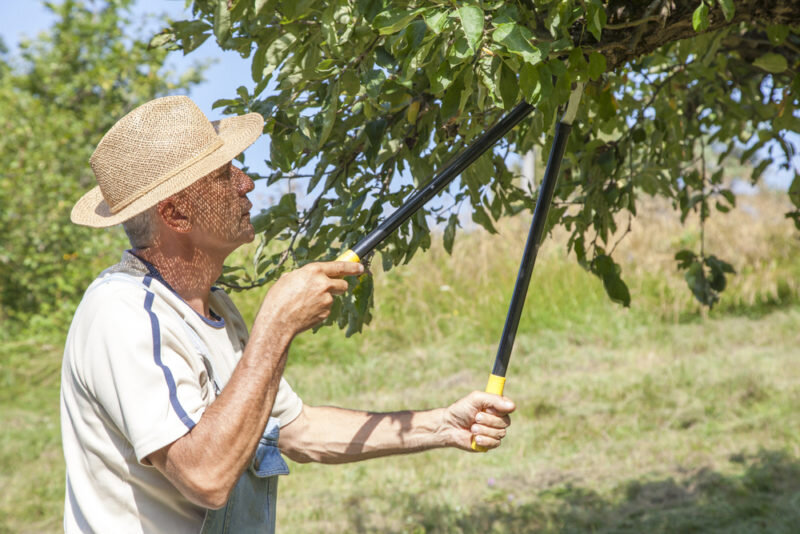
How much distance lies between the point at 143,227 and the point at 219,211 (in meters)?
0.15

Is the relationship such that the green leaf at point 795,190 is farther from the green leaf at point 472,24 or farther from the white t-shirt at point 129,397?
the white t-shirt at point 129,397

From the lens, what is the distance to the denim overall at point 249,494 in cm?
149

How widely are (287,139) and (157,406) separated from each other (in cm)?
76

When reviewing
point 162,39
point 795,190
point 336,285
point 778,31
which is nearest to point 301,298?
point 336,285

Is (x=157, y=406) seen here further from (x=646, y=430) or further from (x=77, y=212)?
(x=646, y=430)

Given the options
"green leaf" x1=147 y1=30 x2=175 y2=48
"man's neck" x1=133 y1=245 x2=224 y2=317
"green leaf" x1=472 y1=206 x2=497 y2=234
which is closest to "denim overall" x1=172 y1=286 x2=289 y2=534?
"man's neck" x1=133 y1=245 x2=224 y2=317

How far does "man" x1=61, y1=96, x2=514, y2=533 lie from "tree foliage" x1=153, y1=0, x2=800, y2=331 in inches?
8.7

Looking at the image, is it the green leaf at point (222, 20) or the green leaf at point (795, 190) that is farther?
the green leaf at point (795, 190)

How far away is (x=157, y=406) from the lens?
4.31 feet

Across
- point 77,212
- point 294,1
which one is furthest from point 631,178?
point 77,212

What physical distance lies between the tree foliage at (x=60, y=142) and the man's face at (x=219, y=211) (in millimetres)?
5514

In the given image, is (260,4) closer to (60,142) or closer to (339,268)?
(339,268)

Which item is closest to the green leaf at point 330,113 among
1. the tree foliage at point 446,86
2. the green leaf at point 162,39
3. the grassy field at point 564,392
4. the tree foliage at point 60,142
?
the tree foliage at point 446,86

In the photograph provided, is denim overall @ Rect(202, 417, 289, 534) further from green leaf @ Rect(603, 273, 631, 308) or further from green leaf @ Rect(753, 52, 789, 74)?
green leaf @ Rect(753, 52, 789, 74)
